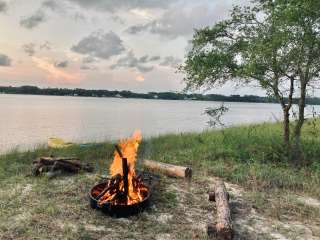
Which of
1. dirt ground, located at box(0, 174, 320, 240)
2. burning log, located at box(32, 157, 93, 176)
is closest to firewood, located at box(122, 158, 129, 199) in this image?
dirt ground, located at box(0, 174, 320, 240)

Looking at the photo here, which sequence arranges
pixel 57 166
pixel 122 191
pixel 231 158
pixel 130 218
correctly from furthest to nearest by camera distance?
pixel 231 158 → pixel 57 166 → pixel 122 191 → pixel 130 218

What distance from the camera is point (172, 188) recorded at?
10.8 m

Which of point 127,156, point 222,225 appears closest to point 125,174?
point 127,156

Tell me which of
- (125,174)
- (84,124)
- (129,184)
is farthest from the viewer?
(84,124)

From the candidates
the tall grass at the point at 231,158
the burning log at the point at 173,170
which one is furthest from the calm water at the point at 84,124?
the burning log at the point at 173,170

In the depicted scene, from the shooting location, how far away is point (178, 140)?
20.0 meters

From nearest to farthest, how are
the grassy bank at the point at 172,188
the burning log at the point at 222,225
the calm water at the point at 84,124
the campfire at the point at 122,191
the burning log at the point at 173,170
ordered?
the burning log at the point at 222,225, the grassy bank at the point at 172,188, the campfire at the point at 122,191, the burning log at the point at 173,170, the calm water at the point at 84,124

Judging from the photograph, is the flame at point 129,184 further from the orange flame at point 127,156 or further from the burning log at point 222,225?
the burning log at point 222,225

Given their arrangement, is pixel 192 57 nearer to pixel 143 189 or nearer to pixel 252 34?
pixel 252 34

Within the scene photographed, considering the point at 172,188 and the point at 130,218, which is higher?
the point at 172,188

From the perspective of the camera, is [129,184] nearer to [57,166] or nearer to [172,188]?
[172,188]

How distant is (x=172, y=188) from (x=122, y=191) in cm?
208

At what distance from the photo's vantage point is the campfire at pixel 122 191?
873 centimetres

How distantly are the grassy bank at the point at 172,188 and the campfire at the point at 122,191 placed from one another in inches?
10.9
